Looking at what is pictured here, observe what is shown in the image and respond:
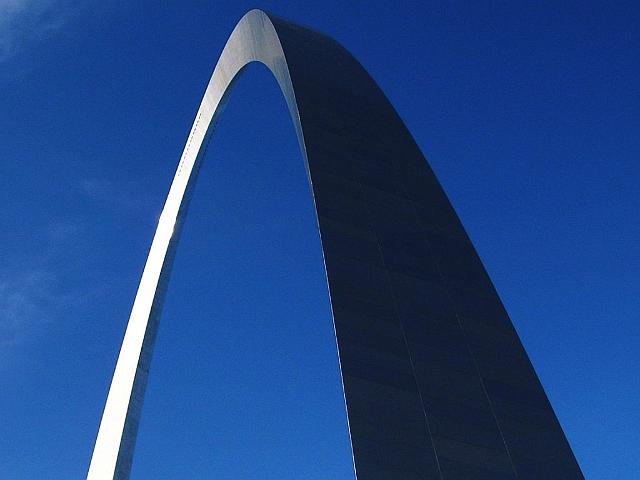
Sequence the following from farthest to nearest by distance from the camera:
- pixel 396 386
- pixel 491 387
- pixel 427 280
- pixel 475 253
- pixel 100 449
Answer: pixel 100 449
pixel 475 253
pixel 427 280
pixel 491 387
pixel 396 386

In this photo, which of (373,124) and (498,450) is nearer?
(498,450)

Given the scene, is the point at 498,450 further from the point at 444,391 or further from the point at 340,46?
the point at 340,46

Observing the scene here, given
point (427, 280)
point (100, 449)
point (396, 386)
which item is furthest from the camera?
point (100, 449)

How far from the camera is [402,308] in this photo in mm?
13617

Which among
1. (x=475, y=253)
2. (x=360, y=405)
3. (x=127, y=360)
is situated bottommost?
(x=360, y=405)

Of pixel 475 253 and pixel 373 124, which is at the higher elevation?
pixel 373 124

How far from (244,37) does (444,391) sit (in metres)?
15.1

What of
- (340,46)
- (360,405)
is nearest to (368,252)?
(360,405)

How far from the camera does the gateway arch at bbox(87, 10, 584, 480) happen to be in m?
11.5

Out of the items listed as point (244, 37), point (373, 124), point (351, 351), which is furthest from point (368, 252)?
point (244, 37)

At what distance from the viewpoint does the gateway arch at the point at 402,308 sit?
37.8 feet

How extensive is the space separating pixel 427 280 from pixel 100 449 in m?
17.7

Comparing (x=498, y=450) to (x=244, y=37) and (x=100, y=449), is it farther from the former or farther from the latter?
(x=100, y=449)

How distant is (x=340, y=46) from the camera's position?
22938mm
